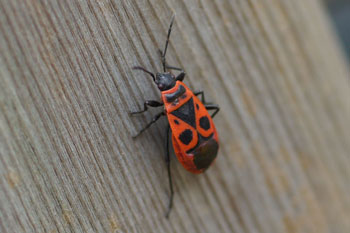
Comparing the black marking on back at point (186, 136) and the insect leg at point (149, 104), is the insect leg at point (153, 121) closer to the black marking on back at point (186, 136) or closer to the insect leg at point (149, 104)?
the insect leg at point (149, 104)

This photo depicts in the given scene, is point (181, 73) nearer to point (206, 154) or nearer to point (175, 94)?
point (175, 94)

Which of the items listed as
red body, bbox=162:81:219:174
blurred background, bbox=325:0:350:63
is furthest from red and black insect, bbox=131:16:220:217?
blurred background, bbox=325:0:350:63

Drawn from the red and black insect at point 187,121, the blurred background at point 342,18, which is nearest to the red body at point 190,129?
the red and black insect at point 187,121

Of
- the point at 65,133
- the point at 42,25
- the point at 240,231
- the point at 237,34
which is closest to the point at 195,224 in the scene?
the point at 240,231

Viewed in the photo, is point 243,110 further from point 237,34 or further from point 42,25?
point 42,25

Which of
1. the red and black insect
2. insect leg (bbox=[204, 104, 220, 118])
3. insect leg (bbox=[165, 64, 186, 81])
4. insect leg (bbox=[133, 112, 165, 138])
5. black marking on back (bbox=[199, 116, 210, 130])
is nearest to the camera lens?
insect leg (bbox=[133, 112, 165, 138])

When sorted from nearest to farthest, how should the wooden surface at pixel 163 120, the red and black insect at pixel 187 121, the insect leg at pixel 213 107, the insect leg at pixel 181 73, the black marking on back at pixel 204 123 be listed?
the wooden surface at pixel 163 120
the insect leg at pixel 181 73
the red and black insect at pixel 187 121
the insect leg at pixel 213 107
the black marking on back at pixel 204 123

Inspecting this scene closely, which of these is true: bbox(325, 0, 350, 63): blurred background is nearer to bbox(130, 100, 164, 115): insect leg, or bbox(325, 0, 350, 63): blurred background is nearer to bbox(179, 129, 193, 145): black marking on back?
bbox(179, 129, 193, 145): black marking on back
